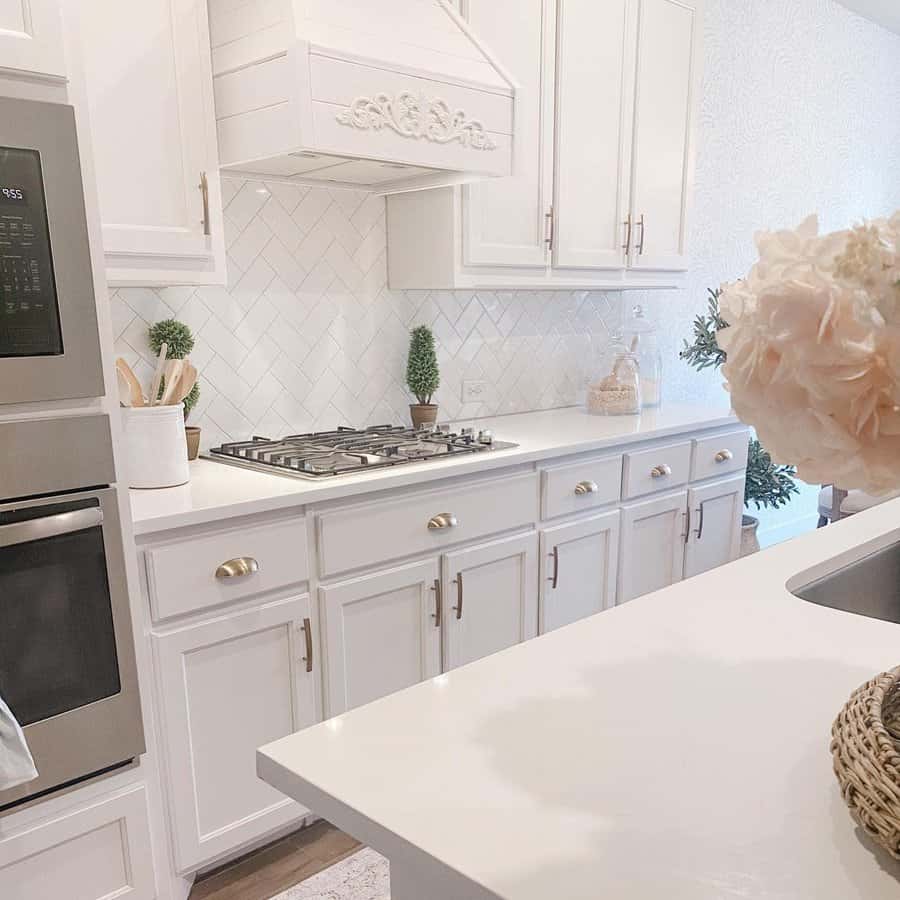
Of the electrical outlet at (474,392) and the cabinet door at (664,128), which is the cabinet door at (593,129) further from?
the electrical outlet at (474,392)

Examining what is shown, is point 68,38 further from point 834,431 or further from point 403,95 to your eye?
point 834,431

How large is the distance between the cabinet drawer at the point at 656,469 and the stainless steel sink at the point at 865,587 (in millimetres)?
1265

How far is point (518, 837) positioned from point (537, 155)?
7.98 ft

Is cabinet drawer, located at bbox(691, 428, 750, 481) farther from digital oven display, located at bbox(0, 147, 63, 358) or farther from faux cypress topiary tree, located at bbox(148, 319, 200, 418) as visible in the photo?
digital oven display, located at bbox(0, 147, 63, 358)

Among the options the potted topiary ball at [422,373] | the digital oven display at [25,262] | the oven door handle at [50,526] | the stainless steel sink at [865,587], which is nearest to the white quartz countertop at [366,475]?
the oven door handle at [50,526]

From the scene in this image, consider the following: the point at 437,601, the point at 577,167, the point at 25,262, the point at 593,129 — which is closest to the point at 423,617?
the point at 437,601

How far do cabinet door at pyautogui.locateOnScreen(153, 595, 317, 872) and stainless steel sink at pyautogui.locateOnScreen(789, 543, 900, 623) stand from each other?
113cm

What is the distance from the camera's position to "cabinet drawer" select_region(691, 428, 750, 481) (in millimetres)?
3059

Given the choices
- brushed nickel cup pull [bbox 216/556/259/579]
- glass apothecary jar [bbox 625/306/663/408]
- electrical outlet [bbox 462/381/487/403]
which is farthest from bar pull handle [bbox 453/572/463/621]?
glass apothecary jar [bbox 625/306/663/408]

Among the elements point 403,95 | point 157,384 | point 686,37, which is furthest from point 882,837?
point 686,37

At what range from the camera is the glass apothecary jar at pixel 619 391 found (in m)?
3.22

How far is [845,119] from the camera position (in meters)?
4.89

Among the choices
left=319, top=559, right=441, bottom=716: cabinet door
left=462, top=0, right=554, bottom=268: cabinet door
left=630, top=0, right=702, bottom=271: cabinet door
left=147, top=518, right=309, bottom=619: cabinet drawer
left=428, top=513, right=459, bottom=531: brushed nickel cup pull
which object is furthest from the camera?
left=630, top=0, right=702, bottom=271: cabinet door

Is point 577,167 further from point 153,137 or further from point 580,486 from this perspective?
point 153,137
